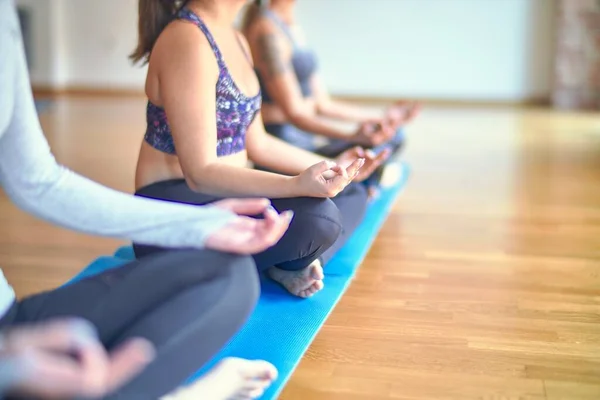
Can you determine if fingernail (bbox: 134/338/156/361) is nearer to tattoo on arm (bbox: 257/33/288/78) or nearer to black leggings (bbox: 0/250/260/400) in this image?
black leggings (bbox: 0/250/260/400)

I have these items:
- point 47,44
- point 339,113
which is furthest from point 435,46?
point 339,113

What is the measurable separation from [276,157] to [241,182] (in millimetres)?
574

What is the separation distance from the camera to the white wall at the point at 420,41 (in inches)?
307

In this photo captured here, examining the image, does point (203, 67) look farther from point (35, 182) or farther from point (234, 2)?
point (35, 182)

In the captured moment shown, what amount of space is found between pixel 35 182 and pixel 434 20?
703cm

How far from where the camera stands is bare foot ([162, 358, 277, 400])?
1.48 meters

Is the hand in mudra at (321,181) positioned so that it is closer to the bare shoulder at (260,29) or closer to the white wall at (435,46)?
the bare shoulder at (260,29)

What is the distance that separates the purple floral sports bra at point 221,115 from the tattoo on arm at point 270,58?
3.56ft

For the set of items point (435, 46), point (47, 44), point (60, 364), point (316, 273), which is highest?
point (60, 364)

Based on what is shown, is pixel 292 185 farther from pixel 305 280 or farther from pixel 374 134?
pixel 374 134

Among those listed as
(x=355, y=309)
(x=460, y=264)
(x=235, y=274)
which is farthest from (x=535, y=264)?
(x=235, y=274)

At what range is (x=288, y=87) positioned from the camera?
11.0 feet

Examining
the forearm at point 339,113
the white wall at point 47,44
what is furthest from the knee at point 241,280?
the white wall at point 47,44

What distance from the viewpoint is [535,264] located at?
108 inches
